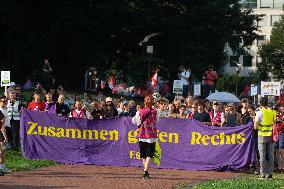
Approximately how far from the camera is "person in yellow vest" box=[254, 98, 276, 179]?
1742cm

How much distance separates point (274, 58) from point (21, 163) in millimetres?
68442

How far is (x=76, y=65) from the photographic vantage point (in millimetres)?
41062

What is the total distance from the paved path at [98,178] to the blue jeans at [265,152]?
853 mm

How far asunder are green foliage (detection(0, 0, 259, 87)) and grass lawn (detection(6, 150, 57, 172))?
53.5 ft

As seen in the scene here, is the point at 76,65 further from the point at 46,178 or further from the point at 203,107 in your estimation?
the point at 46,178

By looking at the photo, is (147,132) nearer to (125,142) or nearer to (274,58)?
(125,142)

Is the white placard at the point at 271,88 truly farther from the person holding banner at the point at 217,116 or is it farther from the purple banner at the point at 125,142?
the purple banner at the point at 125,142

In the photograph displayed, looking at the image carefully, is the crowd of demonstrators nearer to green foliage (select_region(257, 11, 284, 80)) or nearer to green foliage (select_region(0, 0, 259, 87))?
green foliage (select_region(0, 0, 259, 87))

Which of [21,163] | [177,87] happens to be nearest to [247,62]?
[177,87]

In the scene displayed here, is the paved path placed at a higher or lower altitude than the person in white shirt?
lower

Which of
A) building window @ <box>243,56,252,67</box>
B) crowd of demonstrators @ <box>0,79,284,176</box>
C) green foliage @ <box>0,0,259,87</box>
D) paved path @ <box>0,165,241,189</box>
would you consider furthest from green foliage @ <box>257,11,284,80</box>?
paved path @ <box>0,165,241,189</box>

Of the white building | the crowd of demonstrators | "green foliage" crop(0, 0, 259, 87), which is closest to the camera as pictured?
the crowd of demonstrators

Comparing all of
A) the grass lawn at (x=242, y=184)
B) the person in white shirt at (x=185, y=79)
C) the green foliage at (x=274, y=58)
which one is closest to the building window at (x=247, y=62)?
the green foliage at (x=274, y=58)

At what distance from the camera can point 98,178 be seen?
17.0 m
